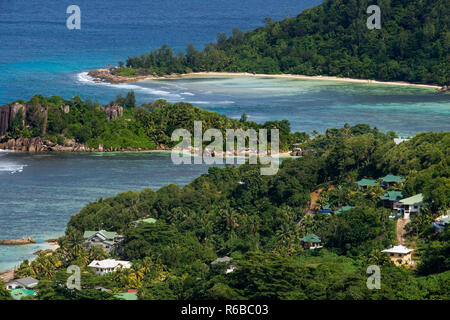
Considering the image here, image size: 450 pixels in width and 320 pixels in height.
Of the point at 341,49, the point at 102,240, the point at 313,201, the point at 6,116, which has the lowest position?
the point at 102,240

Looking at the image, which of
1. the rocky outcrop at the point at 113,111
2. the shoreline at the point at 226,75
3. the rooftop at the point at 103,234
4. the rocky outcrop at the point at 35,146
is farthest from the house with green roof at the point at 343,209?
the shoreline at the point at 226,75

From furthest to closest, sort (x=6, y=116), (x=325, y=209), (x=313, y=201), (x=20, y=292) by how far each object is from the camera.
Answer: (x=6, y=116) → (x=313, y=201) → (x=325, y=209) → (x=20, y=292)

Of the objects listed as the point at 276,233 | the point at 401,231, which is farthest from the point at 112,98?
the point at 401,231

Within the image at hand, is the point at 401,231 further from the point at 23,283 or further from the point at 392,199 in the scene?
the point at 23,283

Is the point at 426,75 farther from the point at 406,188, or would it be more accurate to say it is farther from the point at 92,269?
the point at 92,269

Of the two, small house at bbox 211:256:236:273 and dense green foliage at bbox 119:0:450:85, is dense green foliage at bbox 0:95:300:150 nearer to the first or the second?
small house at bbox 211:256:236:273

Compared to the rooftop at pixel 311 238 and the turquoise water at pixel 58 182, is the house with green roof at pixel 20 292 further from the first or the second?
the rooftop at pixel 311 238

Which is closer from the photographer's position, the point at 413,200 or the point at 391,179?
the point at 413,200
